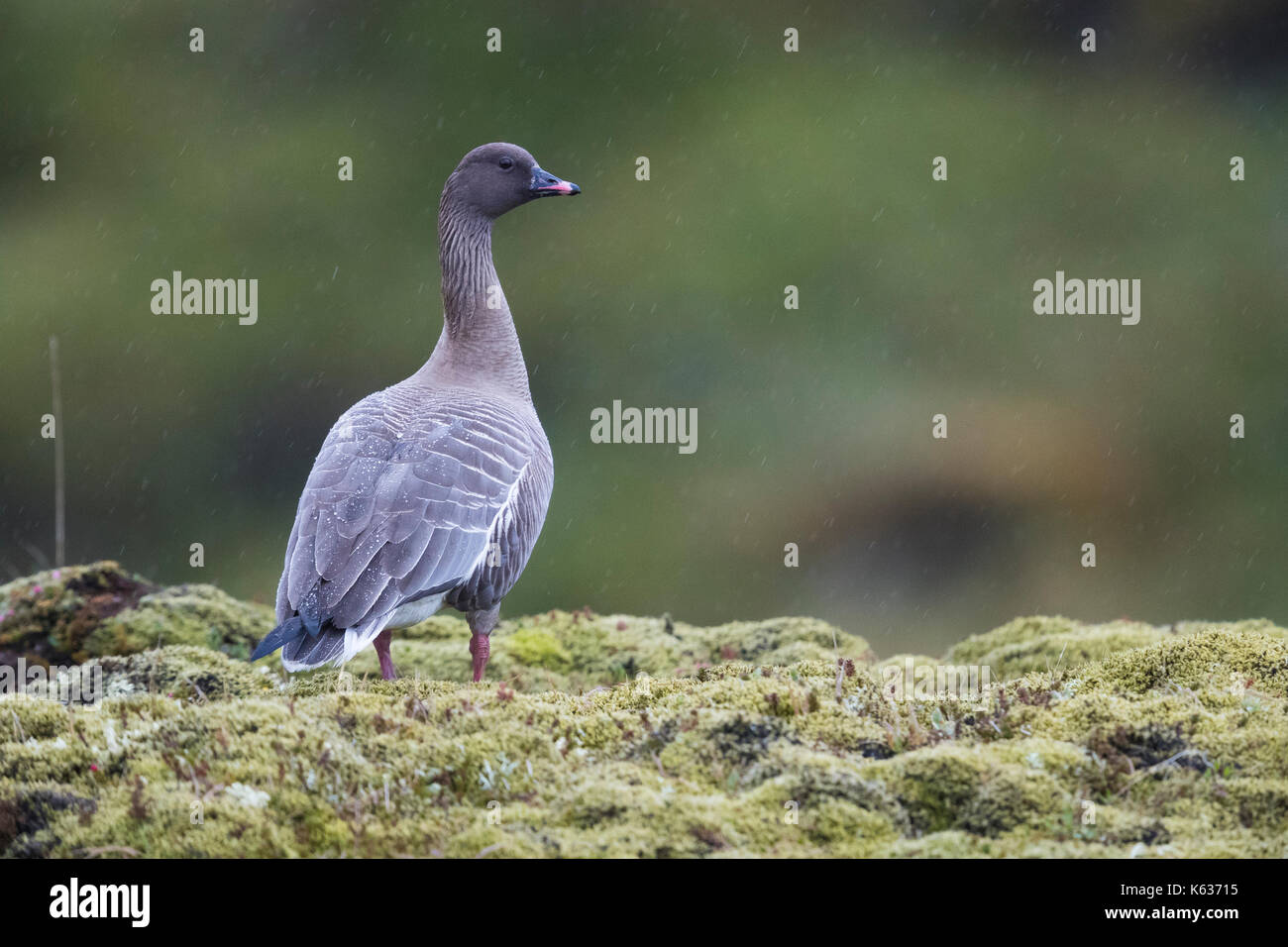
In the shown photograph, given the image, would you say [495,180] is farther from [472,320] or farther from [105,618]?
[105,618]

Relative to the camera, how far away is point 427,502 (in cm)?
709

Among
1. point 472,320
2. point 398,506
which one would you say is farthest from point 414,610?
point 472,320

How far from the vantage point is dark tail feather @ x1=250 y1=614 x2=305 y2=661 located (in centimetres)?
604

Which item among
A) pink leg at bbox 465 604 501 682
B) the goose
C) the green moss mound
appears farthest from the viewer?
pink leg at bbox 465 604 501 682

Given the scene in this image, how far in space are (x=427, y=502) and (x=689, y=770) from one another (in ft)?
9.25

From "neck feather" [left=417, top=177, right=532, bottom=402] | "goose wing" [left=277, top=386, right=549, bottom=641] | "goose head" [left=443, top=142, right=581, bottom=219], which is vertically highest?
"goose head" [left=443, top=142, right=581, bottom=219]

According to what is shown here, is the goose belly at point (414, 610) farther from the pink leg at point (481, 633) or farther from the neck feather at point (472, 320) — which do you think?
the neck feather at point (472, 320)

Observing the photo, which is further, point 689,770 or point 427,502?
point 427,502

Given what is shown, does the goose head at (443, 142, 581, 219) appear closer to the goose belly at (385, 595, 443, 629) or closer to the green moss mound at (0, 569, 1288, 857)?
the goose belly at (385, 595, 443, 629)

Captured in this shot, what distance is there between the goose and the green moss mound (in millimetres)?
650

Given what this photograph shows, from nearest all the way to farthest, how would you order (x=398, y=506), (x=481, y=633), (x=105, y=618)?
(x=398, y=506)
(x=481, y=633)
(x=105, y=618)

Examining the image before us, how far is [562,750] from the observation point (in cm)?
504

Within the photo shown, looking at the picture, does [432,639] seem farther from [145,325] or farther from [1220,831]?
[145,325]

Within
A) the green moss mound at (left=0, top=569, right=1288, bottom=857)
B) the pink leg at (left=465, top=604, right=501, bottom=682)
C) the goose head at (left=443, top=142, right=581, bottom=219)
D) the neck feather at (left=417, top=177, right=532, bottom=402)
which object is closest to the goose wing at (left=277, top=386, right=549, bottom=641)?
the pink leg at (left=465, top=604, right=501, bottom=682)
